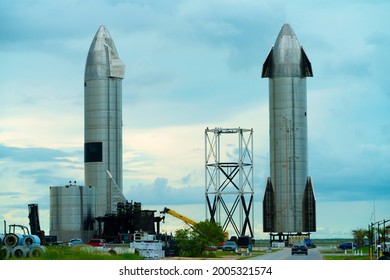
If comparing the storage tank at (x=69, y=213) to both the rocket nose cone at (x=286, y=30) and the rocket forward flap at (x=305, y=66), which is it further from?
the rocket nose cone at (x=286, y=30)

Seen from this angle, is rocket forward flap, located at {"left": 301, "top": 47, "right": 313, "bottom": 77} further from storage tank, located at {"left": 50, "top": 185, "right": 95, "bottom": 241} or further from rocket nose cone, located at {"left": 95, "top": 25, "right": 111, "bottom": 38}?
storage tank, located at {"left": 50, "top": 185, "right": 95, "bottom": 241}

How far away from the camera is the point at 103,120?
15012 cm

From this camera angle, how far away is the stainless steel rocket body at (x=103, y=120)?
151m

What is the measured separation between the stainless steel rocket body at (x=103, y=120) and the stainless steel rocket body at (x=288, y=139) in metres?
26.4

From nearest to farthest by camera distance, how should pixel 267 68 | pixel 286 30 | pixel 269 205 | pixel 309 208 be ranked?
pixel 267 68
pixel 286 30
pixel 309 208
pixel 269 205

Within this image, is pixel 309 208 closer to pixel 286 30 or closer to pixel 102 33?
pixel 286 30

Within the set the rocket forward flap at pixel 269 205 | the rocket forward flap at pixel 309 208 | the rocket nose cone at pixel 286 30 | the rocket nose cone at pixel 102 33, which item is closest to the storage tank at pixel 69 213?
the rocket nose cone at pixel 102 33

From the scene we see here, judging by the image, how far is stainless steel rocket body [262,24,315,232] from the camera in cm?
15575

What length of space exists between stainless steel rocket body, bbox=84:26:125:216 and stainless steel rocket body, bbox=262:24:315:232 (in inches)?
1039

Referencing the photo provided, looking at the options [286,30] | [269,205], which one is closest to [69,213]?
[269,205]

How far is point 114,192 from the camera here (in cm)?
15188

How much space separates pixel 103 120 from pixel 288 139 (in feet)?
104
